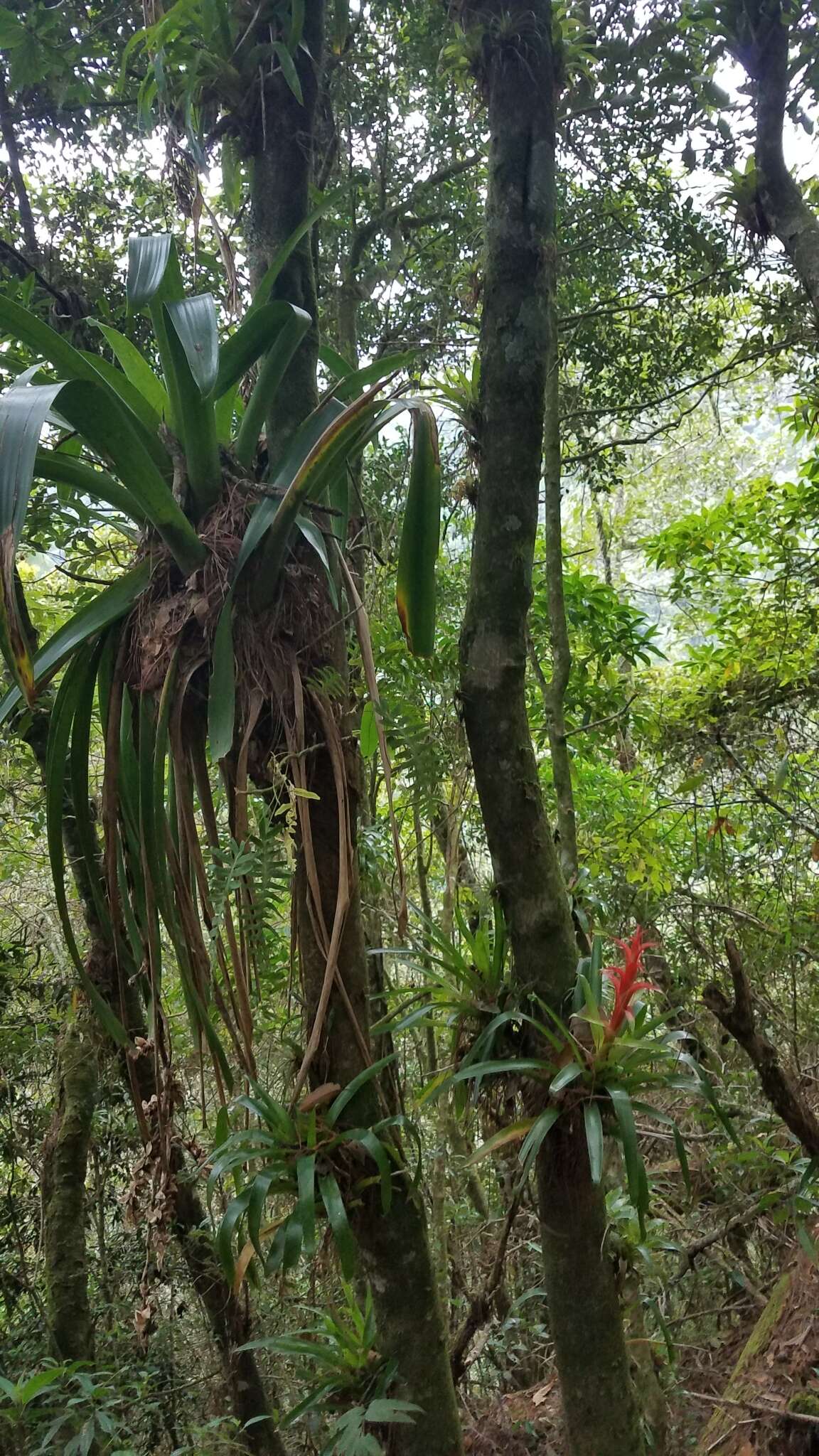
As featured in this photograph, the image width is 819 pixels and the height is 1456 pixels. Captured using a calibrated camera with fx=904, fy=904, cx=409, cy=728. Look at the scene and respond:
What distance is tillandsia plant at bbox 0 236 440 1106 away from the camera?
1175mm

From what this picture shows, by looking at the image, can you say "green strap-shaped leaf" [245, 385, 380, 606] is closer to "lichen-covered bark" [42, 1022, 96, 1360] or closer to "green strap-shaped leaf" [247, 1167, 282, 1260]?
"green strap-shaped leaf" [247, 1167, 282, 1260]

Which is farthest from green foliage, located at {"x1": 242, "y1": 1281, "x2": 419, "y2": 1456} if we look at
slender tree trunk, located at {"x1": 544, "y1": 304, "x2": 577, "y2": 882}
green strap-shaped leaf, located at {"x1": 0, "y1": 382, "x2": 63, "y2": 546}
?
green strap-shaped leaf, located at {"x1": 0, "y1": 382, "x2": 63, "y2": 546}

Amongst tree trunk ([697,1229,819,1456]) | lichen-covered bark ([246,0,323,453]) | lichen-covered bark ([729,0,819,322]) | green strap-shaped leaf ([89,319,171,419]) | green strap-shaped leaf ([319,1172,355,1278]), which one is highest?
lichen-covered bark ([729,0,819,322])

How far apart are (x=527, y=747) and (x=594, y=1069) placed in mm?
459

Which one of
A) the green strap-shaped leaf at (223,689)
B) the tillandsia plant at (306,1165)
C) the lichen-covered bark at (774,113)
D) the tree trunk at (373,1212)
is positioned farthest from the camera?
the lichen-covered bark at (774,113)

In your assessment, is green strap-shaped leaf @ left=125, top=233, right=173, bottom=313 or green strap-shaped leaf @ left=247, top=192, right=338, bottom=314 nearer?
green strap-shaped leaf @ left=125, top=233, right=173, bottom=313

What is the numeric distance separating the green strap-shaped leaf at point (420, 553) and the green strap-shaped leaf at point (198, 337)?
30 centimetres

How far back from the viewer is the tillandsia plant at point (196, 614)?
3.85ft

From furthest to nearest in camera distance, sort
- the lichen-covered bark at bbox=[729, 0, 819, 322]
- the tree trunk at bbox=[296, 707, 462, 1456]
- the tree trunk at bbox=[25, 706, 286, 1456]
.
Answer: the lichen-covered bark at bbox=[729, 0, 819, 322]
the tree trunk at bbox=[25, 706, 286, 1456]
the tree trunk at bbox=[296, 707, 462, 1456]

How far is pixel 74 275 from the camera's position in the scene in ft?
8.56

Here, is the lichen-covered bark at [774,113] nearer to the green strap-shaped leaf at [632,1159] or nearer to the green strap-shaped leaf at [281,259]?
the green strap-shaped leaf at [281,259]

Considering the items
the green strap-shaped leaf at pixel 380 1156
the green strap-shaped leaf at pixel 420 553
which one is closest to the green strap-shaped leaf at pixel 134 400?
the green strap-shaped leaf at pixel 420 553

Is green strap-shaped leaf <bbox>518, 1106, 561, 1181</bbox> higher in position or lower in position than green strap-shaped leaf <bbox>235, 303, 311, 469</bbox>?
lower

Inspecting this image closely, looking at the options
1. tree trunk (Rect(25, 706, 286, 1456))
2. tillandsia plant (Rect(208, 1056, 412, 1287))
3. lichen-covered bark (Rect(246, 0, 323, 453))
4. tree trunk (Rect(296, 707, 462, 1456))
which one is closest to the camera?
tillandsia plant (Rect(208, 1056, 412, 1287))
